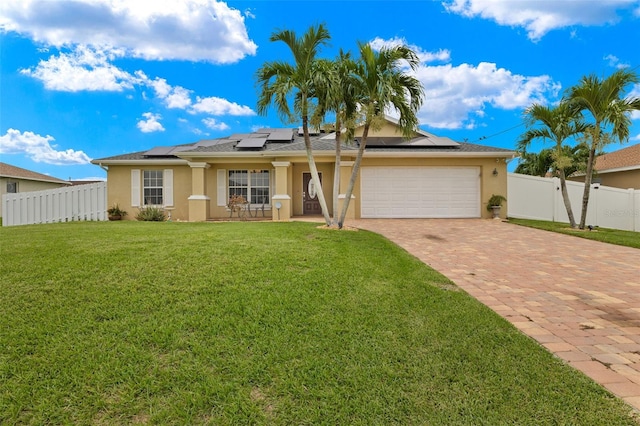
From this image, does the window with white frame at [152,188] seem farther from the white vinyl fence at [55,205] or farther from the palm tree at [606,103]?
the palm tree at [606,103]

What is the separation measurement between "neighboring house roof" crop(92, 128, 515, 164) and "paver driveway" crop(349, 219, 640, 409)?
19.5ft

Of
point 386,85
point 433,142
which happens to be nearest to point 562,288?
point 386,85

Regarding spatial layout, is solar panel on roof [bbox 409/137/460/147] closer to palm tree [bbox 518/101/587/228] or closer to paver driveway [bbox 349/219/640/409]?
palm tree [bbox 518/101/587/228]

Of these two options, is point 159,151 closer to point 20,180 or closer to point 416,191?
point 416,191

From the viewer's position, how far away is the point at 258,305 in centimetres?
363

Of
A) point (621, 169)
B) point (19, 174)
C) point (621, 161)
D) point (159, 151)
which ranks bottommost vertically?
point (621, 169)

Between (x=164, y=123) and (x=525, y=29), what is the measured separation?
17234 millimetres

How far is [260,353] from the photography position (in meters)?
2.80

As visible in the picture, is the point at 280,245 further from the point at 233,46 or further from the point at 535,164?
the point at 535,164

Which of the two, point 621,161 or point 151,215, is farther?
point 621,161

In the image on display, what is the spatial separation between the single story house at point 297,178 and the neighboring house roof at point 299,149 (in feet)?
0.15

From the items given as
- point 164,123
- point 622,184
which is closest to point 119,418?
point 164,123

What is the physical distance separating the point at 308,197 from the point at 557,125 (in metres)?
11.0

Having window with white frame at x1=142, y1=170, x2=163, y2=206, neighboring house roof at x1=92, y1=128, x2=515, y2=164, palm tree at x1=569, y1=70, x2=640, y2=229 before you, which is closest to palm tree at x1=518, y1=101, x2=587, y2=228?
palm tree at x1=569, y1=70, x2=640, y2=229
